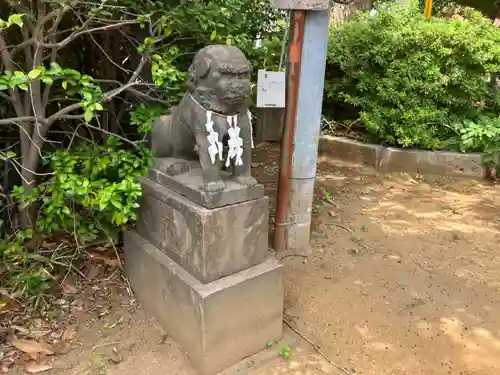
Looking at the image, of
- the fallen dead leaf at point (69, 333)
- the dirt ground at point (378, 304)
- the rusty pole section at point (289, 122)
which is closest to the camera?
the dirt ground at point (378, 304)

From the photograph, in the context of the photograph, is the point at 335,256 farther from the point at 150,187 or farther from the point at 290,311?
the point at 150,187

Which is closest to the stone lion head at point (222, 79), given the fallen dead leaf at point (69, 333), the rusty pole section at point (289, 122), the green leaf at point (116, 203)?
the green leaf at point (116, 203)

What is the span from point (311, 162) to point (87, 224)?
174 cm

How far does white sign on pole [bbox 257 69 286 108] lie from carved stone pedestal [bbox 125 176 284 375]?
1.00 meters

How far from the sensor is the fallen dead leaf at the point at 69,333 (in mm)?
2788

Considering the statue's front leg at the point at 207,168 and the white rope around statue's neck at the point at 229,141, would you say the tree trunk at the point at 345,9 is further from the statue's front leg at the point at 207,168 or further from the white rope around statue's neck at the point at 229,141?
the statue's front leg at the point at 207,168

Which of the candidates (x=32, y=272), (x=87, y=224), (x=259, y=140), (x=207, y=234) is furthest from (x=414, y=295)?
(x=259, y=140)

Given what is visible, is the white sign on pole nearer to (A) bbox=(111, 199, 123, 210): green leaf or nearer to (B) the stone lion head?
(B) the stone lion head

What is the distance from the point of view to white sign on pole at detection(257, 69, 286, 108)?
3242 mm

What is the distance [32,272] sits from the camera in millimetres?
2949

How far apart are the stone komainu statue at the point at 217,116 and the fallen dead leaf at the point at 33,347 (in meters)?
1.27

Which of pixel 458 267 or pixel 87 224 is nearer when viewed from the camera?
pixel 87 224

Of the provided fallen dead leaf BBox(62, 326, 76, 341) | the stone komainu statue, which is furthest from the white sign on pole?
fallen dead leaf BBox(62, 326, 76, 341)

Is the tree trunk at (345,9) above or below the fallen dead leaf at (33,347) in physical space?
above
